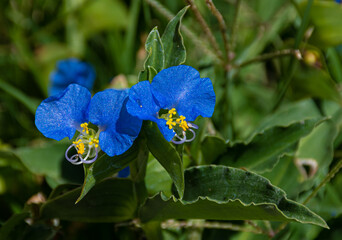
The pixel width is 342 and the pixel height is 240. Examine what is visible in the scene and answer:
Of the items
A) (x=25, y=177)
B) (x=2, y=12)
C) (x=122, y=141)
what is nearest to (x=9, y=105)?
(x=25, y=177)

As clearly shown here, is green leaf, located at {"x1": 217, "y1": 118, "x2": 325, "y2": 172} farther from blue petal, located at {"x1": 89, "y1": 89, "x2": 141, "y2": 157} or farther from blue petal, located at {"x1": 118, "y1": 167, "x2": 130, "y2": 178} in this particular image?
blue petal, located at {"x1": 89, "y1": 89, "x2": 141, "y2": 157}

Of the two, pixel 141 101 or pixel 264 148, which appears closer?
pixel 141 101

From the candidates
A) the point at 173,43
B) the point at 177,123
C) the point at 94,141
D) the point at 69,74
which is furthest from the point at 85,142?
the point at 69,74

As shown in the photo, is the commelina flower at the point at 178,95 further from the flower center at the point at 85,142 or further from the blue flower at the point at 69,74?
the blue flower at the point at 69,74

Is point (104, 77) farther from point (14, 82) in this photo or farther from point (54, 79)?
point (14, 82)

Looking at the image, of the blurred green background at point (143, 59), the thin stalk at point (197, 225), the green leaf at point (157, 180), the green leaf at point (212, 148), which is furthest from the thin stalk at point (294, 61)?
the green leaf at point (157, 180)

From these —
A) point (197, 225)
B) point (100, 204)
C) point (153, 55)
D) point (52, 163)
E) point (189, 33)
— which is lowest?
point (197, 225)

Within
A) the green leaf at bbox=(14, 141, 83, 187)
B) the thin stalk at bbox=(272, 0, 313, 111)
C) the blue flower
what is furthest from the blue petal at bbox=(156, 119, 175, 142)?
the blue flower

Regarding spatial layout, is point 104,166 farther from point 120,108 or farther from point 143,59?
point 143,59
